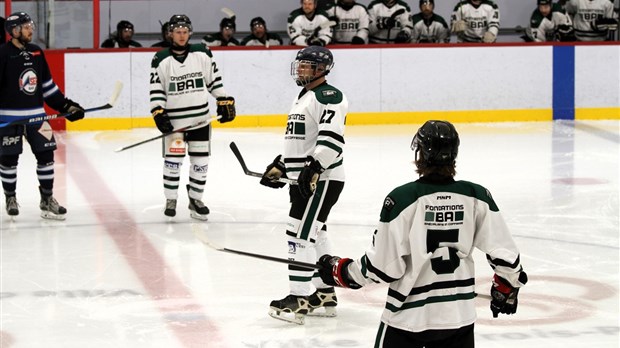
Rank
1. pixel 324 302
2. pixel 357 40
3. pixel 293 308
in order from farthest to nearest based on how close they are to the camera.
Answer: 1. pixel 357 40
2. pixel 324 302
3. pixel 293 308

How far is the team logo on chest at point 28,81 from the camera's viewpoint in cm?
702

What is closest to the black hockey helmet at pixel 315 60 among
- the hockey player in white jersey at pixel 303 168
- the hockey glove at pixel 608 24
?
the hockey player in white jersey at pixel 303 168

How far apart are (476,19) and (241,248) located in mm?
7116

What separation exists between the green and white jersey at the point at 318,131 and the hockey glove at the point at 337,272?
1.27 m

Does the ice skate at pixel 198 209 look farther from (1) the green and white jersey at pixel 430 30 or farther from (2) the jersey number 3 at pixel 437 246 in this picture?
(1) the green and white jersey at pixel 430 30

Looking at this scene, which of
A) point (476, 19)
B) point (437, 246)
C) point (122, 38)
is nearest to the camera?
point (437, 246)

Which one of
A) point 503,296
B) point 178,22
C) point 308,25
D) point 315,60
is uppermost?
point 308,25

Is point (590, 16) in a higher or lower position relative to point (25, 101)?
higher

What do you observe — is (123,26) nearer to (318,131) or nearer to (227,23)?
(227,23)

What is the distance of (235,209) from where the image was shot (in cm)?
769

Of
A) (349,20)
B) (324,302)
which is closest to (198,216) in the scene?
(324,302)

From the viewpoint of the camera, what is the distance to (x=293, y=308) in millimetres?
4879

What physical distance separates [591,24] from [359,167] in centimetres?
504

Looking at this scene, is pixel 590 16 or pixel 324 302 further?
pixel 590 16
